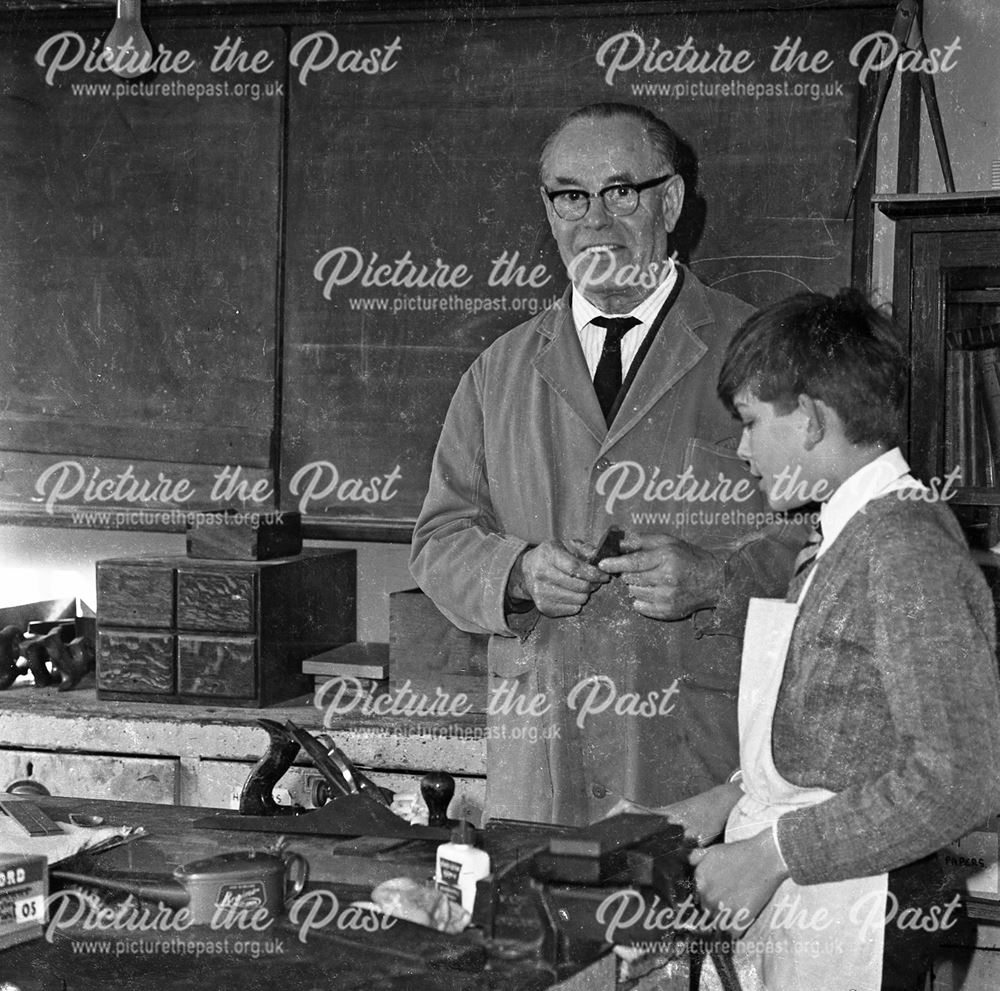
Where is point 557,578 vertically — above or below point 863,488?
below

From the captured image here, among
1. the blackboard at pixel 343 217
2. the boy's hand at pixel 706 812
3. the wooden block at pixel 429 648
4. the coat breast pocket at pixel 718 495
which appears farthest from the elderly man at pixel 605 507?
the blackboard at pixel 343 217

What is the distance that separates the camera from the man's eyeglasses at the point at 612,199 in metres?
2.30

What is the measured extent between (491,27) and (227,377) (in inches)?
45.3

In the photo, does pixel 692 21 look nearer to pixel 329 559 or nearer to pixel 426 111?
pixel 426 111

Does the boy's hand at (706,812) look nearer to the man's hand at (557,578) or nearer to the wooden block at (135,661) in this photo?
the man's hand at (557,578)

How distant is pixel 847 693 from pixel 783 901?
27 cm

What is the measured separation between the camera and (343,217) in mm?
3641

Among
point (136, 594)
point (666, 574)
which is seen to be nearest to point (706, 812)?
point (666, 574)

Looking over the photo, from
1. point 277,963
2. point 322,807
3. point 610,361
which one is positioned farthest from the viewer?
point 610,361

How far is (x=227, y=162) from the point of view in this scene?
12.1 feet

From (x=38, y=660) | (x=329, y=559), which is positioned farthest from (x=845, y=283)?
(x=38, y=660)

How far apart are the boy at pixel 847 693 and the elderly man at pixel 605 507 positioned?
44cm

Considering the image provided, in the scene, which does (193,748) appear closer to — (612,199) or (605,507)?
(605,507)

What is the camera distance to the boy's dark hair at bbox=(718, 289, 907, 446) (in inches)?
66.3
